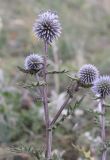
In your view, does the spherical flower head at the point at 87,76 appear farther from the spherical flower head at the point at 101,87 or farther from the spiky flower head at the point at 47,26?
the spiky flower head at the point at 47,26

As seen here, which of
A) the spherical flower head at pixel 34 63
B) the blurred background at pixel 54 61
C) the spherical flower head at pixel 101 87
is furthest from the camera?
the blurred background at pixel 54 61

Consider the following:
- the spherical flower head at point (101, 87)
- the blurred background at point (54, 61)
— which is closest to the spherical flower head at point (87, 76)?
the spherical flower head at point (101, 87)

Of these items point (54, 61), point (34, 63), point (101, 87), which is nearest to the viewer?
point (34, 63)

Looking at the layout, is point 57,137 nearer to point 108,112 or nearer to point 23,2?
point 108,112

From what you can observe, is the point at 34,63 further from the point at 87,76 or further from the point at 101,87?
the point at 101,87

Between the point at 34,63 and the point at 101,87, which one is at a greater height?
the point at 34,63

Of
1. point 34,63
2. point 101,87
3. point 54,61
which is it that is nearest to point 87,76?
point 101,87

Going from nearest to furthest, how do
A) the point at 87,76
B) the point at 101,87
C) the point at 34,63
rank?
the point at 34,63, the point at 87,76, the point at 101,87
